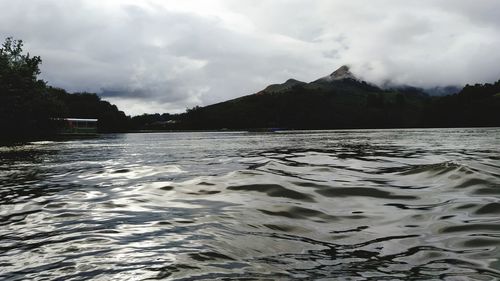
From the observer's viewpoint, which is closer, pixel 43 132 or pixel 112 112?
pixel 43 132

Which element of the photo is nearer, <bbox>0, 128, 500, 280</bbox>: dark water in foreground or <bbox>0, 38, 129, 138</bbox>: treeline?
<bbox>0, 128, 500, 280</bbox>: dark water in foreground

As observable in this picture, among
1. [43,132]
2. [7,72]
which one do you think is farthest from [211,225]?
[43,132]

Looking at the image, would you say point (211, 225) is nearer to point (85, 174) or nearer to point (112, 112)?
point (85, 174)

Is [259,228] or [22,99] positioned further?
[22,99]

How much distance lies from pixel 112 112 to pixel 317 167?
192 meters

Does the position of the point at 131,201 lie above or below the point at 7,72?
below

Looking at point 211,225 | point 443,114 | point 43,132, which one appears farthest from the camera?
point 443,114

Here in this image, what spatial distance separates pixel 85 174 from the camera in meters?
16.2

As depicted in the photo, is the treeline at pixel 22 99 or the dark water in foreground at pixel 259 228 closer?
the dark water in foreground at pixel 259 228

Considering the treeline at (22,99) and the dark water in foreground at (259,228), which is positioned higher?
the treeline at (22,99)

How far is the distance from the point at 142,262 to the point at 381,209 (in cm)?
552

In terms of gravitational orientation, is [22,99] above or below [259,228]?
A: above

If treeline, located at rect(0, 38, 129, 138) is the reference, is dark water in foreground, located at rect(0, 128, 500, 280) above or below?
below

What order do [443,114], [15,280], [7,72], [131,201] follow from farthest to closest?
[443,114]
[7,72]
[131,201]
[15,280]
